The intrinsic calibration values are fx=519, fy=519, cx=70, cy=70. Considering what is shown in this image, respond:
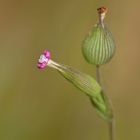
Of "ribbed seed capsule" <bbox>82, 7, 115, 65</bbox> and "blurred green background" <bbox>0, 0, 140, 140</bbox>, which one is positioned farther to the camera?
"blurred green background" <bbox>0, 0, 140, 140</bbox>

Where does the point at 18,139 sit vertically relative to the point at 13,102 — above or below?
below

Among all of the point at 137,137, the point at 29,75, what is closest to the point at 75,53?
the point at 29,75

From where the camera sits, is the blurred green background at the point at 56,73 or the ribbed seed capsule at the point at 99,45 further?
the blurred green background at the point at 56,73

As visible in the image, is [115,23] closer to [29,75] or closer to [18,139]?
[29,75]

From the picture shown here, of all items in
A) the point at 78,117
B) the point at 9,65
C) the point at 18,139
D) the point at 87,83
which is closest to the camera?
the point at 87,83
